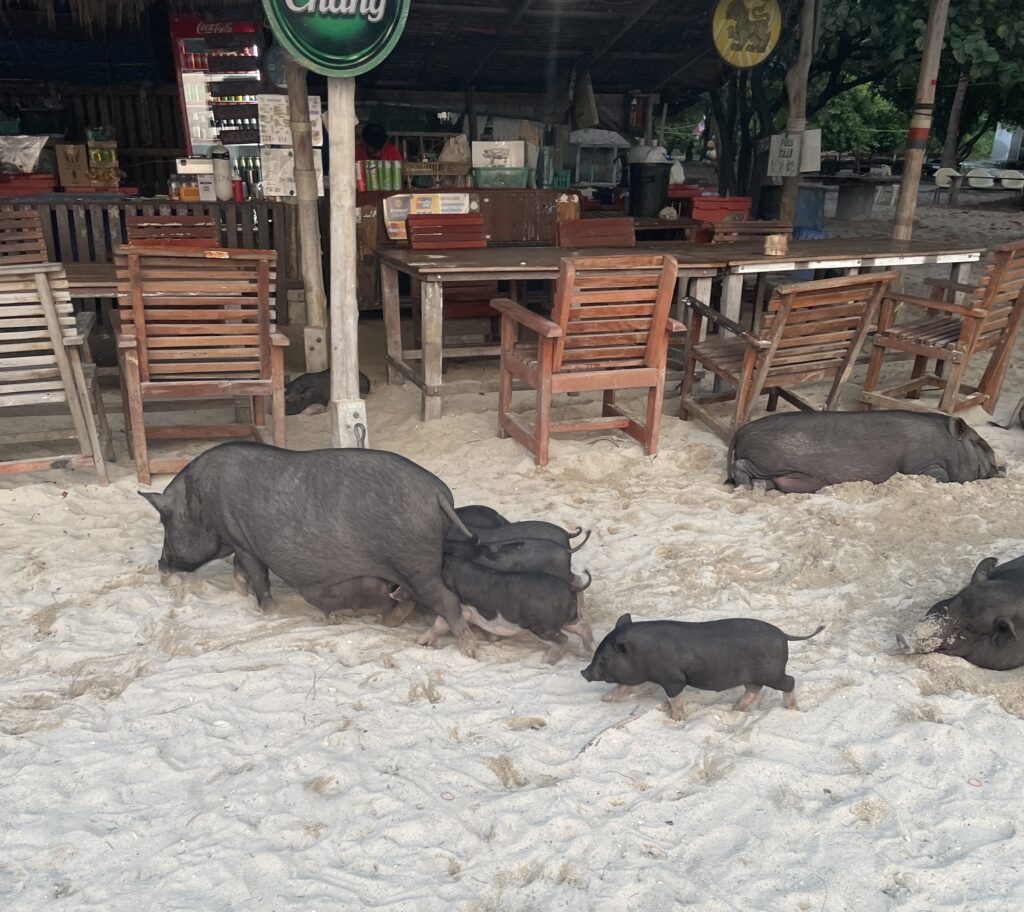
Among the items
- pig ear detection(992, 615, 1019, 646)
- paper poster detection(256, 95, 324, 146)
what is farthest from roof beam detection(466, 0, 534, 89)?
pig ear detection(992, 615, 1019, 646)

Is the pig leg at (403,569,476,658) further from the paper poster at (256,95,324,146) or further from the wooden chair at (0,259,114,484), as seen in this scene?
the paper poster at (256,95,324,146)

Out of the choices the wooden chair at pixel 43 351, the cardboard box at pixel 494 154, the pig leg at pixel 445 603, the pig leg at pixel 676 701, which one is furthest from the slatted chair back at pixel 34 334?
the cardboard box at pixel 494 154

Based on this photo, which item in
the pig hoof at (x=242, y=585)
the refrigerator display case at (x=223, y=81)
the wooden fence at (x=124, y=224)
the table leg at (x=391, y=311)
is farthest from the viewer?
the refrigerator display case at (x=223, y=81)

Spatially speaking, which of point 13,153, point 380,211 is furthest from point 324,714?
point 13,153

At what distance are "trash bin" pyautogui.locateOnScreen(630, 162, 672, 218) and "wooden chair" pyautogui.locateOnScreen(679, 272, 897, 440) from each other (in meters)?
4.20

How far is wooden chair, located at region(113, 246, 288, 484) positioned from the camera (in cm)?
504

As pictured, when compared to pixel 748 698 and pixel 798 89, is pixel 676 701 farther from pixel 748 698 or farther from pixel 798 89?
pixel 798 89

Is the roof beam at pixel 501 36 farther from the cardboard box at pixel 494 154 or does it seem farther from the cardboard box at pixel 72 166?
the cardboard box at pixel 72 166

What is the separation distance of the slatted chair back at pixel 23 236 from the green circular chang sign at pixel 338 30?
303cm

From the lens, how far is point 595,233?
791 centimetres

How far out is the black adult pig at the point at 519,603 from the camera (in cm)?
354

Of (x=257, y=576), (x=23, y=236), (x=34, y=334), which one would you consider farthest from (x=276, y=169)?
(x=257, y=576)

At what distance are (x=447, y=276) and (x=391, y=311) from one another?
96 cm

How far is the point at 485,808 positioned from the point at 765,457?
3.03 m
